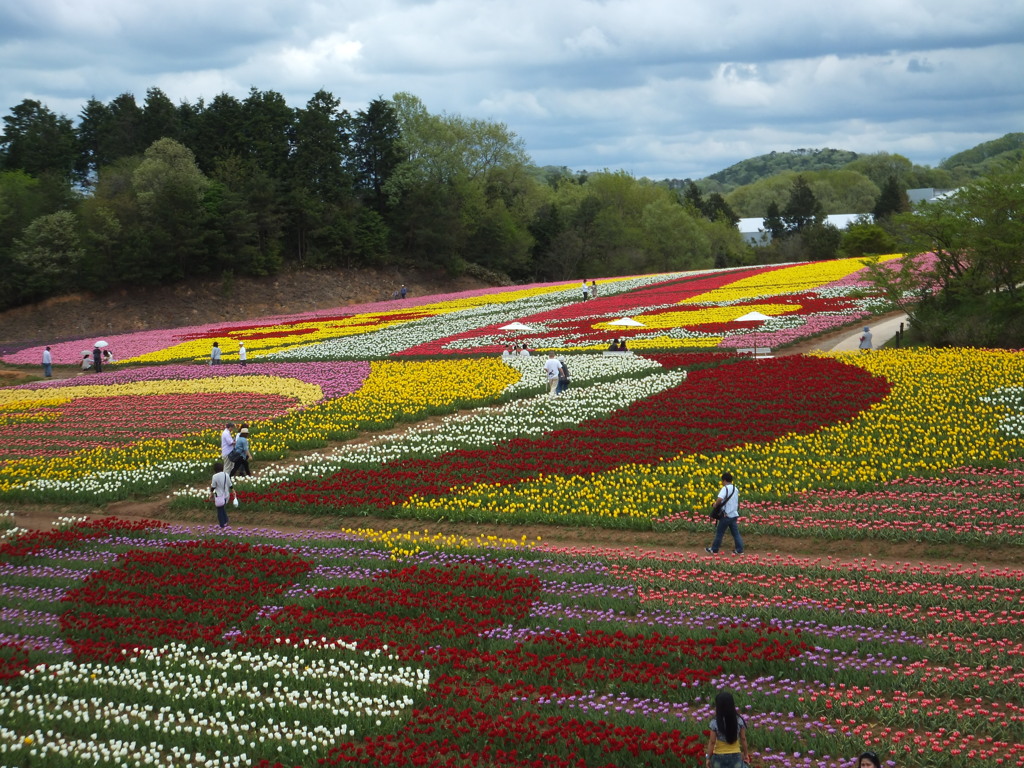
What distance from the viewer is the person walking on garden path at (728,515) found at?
56.6 feet

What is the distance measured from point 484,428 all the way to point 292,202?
218 feet

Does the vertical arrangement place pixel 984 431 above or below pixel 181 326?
below

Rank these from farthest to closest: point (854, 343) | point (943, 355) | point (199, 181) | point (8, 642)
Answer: point (199, 181)
point (854, 343)
point (943, 355)
point (8, 642)

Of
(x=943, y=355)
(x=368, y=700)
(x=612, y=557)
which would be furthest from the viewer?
(x=943, y=355)

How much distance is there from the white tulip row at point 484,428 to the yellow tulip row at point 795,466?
4609mm

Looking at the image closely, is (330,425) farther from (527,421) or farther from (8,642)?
(8,642)

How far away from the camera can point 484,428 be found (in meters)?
29.0

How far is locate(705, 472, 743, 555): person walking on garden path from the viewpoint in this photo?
1727 centimetres

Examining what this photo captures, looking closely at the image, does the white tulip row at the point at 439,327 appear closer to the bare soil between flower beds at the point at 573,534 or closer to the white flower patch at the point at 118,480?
the white flower patch at the point at 118,480

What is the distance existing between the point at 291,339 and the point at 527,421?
32.7m

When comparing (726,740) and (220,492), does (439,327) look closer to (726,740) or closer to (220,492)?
(220,492)

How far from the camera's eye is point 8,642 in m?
14.4

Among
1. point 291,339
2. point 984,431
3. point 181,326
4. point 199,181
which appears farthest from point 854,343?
point 199,181

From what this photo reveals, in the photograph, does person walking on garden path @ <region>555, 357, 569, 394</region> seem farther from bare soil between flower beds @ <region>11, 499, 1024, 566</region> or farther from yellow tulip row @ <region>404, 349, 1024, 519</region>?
bare soil between flower beds @ <region>11, 499, 1024, 566</region>
